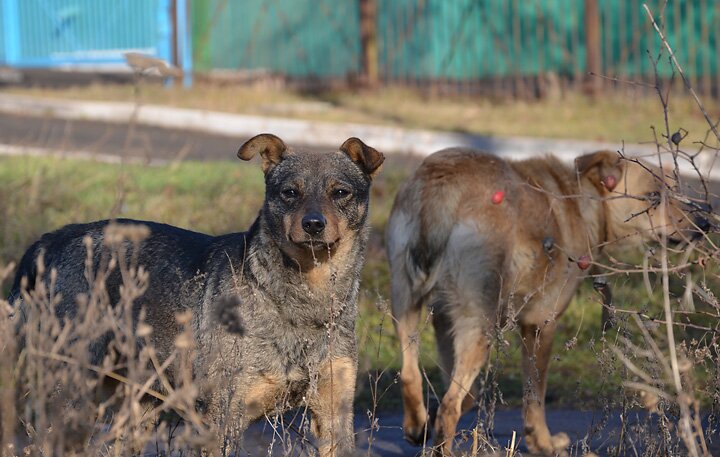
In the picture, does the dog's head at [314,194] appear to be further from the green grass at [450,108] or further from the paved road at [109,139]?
the green grass at [450,108]

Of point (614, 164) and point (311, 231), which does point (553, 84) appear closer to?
point (614, 164)

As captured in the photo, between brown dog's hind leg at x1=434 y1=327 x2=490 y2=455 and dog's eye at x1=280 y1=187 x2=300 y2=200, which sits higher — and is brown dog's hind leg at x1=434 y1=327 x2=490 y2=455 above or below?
below

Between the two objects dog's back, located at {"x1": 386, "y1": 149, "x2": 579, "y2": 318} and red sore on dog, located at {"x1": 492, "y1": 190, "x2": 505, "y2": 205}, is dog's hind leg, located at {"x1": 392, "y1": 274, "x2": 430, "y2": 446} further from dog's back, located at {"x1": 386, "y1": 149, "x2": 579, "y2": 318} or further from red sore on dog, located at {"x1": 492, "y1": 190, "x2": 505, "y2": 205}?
red sore on dog, located at {"x1": 492, "y1": 190, "x2": 505, "y2": 205}

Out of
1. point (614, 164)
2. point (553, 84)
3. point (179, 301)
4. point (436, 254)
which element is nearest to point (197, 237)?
point (179, 301)

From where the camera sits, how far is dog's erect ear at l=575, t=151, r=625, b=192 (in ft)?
20.5

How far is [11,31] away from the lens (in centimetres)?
2461

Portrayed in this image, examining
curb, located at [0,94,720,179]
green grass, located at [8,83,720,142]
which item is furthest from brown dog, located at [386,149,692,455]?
green grass, located at [8,83,720,142]

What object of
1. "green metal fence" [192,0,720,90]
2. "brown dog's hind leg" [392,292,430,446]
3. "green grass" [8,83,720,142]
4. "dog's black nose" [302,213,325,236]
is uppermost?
"green metal fence" [192,0,720,90]

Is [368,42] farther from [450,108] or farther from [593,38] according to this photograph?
[593,38]

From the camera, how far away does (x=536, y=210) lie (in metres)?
5.72

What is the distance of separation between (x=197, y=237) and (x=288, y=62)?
1465 centimetres

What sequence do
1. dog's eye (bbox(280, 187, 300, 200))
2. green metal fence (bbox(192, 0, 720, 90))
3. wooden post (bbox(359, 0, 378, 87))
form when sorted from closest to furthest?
1. dog's eye (bbox(280, 187, 300, 200))
2. green metal fence (bbox(192, 0, 720, 90))
3. wooden post (bbox(359, 0, 378, 87))

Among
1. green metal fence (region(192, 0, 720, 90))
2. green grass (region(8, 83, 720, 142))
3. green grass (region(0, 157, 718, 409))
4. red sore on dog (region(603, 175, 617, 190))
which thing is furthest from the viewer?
green metal fence (region(192, 0, 720, 90))

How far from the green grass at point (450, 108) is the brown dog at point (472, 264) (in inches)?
249
